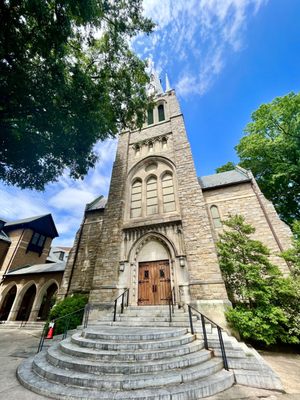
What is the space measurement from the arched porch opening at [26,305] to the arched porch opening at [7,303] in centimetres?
122

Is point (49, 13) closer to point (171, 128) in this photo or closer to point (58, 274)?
point (171, 128)

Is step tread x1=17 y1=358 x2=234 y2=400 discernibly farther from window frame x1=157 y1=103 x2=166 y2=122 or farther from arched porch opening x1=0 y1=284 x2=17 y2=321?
arched porch opening x1=0 y1=284 x2=17 y2=321

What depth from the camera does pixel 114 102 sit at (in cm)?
1115

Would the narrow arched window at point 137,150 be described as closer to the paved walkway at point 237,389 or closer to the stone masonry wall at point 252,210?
the stone masonry wall at point 252,210

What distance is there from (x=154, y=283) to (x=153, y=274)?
412 millimetres

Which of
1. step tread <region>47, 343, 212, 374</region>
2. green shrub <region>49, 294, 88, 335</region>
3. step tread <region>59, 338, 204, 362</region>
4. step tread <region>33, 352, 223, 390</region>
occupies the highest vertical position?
green shrub <region>49, 294, 88, 335</region>

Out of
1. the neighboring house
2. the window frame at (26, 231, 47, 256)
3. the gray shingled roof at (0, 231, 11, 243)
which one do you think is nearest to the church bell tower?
the neighboring house

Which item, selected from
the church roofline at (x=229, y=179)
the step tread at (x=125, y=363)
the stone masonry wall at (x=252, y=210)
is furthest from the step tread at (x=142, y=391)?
the church roofline at (x=229, y=179)

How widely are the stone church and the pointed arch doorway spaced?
0.04 m

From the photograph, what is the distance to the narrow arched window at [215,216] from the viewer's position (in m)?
10.8

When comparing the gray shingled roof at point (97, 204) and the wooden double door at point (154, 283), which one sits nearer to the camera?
the wooden double door at point (154, 283)

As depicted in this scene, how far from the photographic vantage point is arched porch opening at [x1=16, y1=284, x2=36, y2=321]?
16395 millimetres

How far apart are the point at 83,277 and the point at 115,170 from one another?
7.40 meters

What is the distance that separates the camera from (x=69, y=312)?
802 cm
